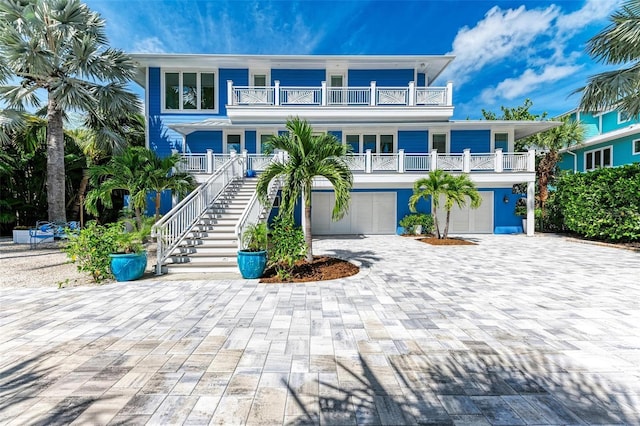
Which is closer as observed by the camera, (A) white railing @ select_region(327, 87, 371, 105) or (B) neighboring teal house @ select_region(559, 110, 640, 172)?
(A) white railing @ select_region(327, 87, 371, 105)

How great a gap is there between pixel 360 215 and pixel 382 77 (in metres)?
8.49

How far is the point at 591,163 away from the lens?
1966 cm

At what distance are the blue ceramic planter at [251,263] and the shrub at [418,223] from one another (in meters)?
10.6

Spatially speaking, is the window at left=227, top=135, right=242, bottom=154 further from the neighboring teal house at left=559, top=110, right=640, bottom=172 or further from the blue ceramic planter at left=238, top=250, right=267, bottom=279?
the neighboring teal house at left=559, top=110, right=640, bottom=172

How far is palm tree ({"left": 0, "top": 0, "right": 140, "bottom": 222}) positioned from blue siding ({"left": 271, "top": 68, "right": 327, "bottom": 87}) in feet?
24.3

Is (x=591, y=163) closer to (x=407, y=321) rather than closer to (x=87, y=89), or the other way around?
(x=407, y=321)

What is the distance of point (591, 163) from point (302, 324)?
25.9 metres

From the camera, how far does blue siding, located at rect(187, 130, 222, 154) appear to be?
51.1 feet

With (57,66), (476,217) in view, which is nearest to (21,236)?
(57,66)

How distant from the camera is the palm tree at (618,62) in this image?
30.4 ft

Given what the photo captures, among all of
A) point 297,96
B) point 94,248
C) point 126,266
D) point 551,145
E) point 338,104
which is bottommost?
point 126,266

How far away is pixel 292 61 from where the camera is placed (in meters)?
15.6

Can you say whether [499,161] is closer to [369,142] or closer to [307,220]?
[369,142]

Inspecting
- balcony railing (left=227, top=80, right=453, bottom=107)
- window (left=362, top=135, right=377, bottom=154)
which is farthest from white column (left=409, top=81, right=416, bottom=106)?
window (left=362, top=135, right=377, bottom=154)
